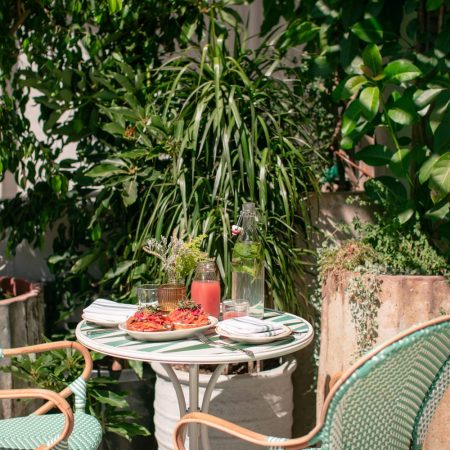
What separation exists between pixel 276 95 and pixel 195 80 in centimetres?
42

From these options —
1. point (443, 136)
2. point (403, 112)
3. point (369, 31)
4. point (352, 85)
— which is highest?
point (369, 31)

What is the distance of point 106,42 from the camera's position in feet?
12.8

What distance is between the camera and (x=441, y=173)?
3018mm

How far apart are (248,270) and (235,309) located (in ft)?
0.49

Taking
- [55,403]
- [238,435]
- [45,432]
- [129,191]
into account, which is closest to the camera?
[238,435]

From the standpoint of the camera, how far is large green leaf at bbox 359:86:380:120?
3031mm

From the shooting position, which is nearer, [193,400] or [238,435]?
[238,435]

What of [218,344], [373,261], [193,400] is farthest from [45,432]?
[373,261]

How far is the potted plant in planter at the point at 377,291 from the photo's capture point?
2980 mm

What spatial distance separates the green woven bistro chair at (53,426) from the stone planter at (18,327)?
2.67ft

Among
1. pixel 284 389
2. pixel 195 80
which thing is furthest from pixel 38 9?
pixel 284 389

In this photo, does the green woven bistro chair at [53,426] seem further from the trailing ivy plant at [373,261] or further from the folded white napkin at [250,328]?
the trailing ivy plant at [373,261]

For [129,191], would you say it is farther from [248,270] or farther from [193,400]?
[193,400]

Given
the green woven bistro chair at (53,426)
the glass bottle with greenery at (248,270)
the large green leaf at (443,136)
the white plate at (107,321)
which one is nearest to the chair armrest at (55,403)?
the green woven bistro chair at (53,426)
